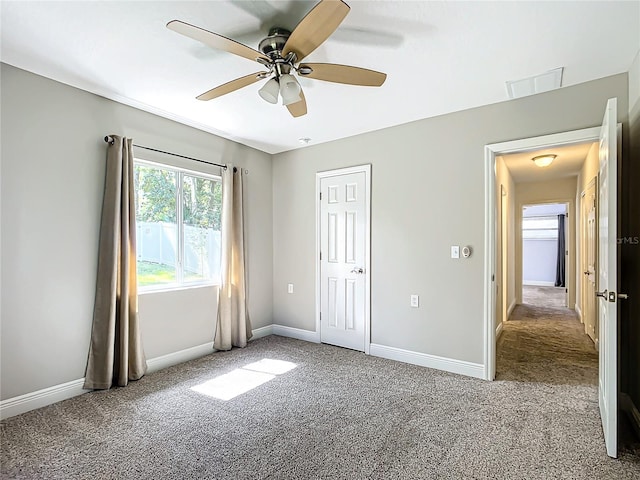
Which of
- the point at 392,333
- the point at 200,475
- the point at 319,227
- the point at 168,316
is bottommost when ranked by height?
the point at 200,475

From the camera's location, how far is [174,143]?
3518 mm

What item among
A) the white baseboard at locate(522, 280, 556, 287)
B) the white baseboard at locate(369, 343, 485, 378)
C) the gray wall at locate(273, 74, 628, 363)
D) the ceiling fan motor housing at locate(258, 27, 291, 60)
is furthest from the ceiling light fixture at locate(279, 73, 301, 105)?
the white baseboard at locate(522, 280, 556, 287)

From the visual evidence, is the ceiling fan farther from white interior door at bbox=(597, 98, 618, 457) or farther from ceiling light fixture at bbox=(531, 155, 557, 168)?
ceiling light fixture at bbox=(531, 155, 557, 168)

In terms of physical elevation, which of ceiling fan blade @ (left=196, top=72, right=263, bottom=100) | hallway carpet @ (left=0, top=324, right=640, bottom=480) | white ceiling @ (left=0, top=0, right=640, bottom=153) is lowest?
hallway carpet @ (left=0, top=324, right=640, bottom=480)

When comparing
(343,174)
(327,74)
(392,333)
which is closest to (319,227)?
(343,174)

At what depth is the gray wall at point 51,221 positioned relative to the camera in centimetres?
243

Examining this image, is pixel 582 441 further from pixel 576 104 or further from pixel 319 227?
pixel 319 227

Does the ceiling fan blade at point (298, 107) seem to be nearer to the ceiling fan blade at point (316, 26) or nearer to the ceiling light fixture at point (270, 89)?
the ceiling light fixture at point (270, 89)

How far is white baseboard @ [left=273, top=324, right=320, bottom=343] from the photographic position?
436 centimetres

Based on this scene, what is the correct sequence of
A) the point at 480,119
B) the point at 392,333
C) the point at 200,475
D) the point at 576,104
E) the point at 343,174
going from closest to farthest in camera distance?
the point at 200,475 < the point at 576,104 < the point at 480,119 < the point at 392,333 < the point at 343,174

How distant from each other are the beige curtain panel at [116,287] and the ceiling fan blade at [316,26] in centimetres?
191

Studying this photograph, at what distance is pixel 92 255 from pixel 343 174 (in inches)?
107

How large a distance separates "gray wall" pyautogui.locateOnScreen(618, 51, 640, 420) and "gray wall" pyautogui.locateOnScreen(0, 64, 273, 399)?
3996 millimetres

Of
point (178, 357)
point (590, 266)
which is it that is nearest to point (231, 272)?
point (178, 357)
